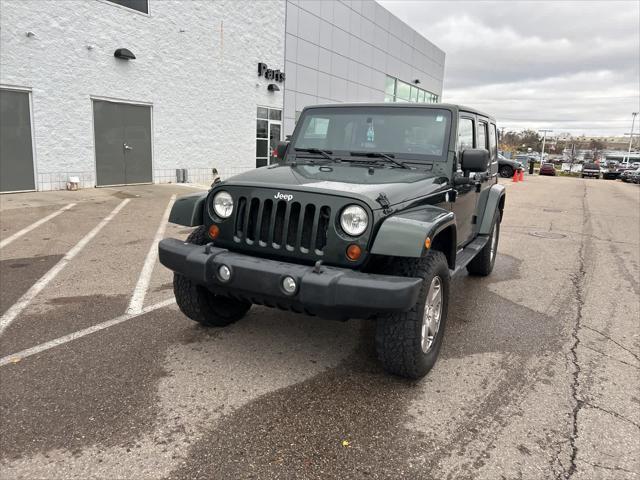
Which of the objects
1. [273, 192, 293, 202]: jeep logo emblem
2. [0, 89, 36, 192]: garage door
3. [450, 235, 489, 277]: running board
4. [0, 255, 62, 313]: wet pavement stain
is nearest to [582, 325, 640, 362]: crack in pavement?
[450, 235, 489, 277]: running board

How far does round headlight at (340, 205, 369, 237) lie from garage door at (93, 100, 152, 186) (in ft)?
37.9

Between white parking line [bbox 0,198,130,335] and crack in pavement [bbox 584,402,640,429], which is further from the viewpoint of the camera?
white parking line [bbox 0,198,130,335]

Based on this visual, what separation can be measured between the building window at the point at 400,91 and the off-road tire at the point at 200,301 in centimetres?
2524

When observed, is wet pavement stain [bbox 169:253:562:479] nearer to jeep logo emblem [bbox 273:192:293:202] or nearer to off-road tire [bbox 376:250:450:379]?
off-road tire [bbox 376:250:450:379]

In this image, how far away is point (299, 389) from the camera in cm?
318

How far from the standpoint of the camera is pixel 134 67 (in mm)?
13180

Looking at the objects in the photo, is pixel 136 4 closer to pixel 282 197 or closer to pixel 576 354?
pixel 282 197

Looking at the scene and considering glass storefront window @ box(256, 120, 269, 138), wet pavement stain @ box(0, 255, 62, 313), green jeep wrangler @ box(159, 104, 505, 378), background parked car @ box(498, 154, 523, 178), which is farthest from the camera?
background parked car @ box(498, 154, 523, 178)

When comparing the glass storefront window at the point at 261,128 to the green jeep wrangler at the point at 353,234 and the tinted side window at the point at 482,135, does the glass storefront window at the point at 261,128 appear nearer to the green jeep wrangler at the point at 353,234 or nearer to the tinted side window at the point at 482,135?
the tinted side window at the point at 482,135

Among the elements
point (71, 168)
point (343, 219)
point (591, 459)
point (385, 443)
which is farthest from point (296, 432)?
point (71, 168)

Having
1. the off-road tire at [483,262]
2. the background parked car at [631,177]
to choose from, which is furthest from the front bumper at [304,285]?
the background parked car at [631,177]

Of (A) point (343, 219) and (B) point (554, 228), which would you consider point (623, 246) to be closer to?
(B) point (554, 228)

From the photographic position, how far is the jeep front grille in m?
3.06

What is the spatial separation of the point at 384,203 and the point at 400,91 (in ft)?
93.8
